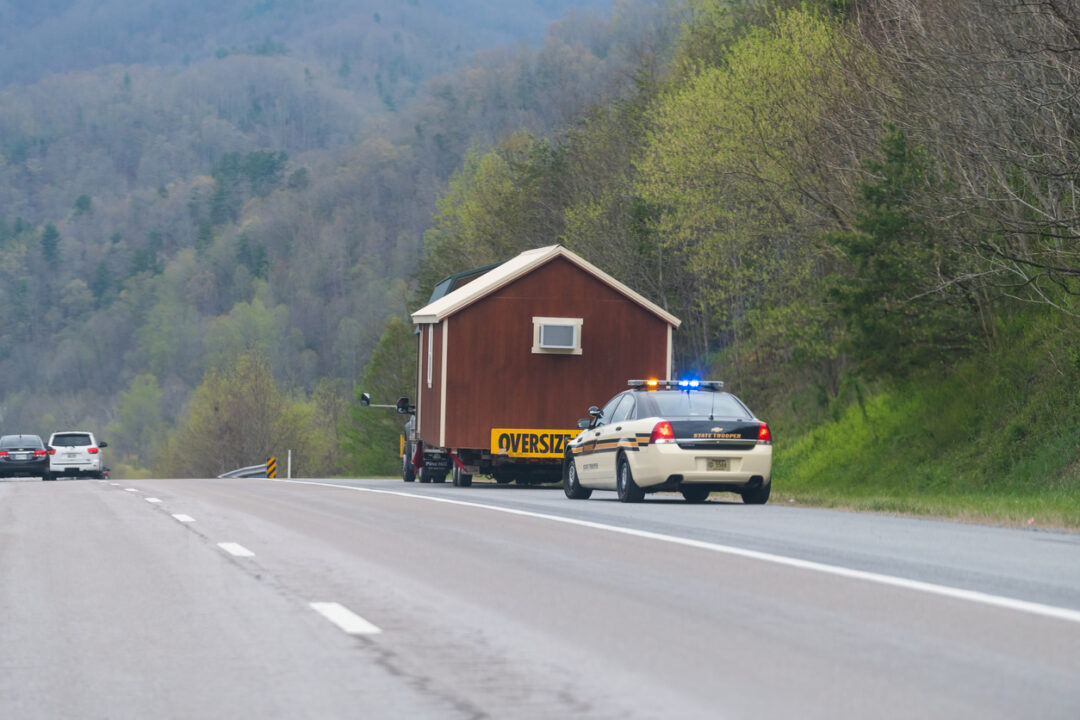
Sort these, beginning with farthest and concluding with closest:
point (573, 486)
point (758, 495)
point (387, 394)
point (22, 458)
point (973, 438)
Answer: point (387, 394) → point (22, 458) → point (973, 438) → point (573, 486) → point (758, 495)

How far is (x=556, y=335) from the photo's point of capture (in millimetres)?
31828

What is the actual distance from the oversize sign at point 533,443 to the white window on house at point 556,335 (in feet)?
5.78

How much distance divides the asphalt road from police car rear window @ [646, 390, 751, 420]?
15.6 ft

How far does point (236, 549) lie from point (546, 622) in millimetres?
5552

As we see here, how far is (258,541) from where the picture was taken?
1446 centimetres

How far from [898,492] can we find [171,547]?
1677cm

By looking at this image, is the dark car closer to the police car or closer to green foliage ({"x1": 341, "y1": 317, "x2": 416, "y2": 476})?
green foliage ({"x1": 341, "y1": 317, "x2": 416, "y2": 476})

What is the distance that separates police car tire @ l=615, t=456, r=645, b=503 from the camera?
20375mm

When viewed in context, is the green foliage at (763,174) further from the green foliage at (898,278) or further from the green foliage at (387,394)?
the green foliage at (387,394)

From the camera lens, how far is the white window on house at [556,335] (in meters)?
31.8

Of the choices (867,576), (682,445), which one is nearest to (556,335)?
(682,445)

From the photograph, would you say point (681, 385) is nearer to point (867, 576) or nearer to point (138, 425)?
point (867, 576)

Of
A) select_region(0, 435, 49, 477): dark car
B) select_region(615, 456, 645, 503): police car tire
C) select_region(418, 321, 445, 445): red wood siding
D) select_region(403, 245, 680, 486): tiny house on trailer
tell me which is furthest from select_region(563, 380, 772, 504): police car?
select_region(0, 435, 49, 477): dark car

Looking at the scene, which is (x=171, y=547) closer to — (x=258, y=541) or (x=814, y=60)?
(x=258, y=541)
